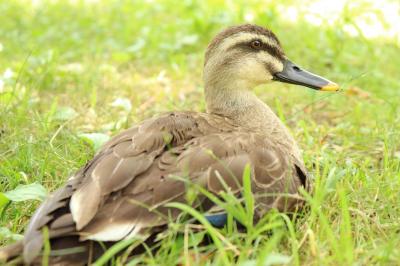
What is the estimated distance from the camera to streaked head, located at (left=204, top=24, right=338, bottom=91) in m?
3.93

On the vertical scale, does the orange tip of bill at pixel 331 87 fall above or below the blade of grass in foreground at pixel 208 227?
above

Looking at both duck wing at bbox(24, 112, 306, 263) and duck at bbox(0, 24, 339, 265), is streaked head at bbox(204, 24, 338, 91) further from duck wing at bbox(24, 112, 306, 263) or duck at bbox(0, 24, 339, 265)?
duck wing at bbox(24, 112, 306, 263)

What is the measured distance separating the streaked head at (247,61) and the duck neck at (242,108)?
0.12ft

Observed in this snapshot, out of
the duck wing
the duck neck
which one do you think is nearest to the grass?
the duck wing

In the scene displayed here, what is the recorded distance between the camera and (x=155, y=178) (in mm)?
2920

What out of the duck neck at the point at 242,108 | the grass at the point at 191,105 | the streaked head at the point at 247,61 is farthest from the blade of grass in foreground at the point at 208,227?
the streaked head at the point at 247,61

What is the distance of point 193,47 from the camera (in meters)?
6.93

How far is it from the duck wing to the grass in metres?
0.15

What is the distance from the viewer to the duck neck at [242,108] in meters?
3.88

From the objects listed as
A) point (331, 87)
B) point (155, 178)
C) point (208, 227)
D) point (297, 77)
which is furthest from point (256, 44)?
point (208, 227)

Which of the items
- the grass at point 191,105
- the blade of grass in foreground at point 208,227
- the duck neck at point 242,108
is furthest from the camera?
the duck neck at point 242,108

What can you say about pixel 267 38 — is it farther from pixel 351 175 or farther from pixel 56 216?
pixel 56 216

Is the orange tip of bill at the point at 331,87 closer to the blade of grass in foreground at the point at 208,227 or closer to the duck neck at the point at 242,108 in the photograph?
the duck neck at the point at 242,108

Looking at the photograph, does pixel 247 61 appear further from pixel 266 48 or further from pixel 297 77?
pixel 297 77
